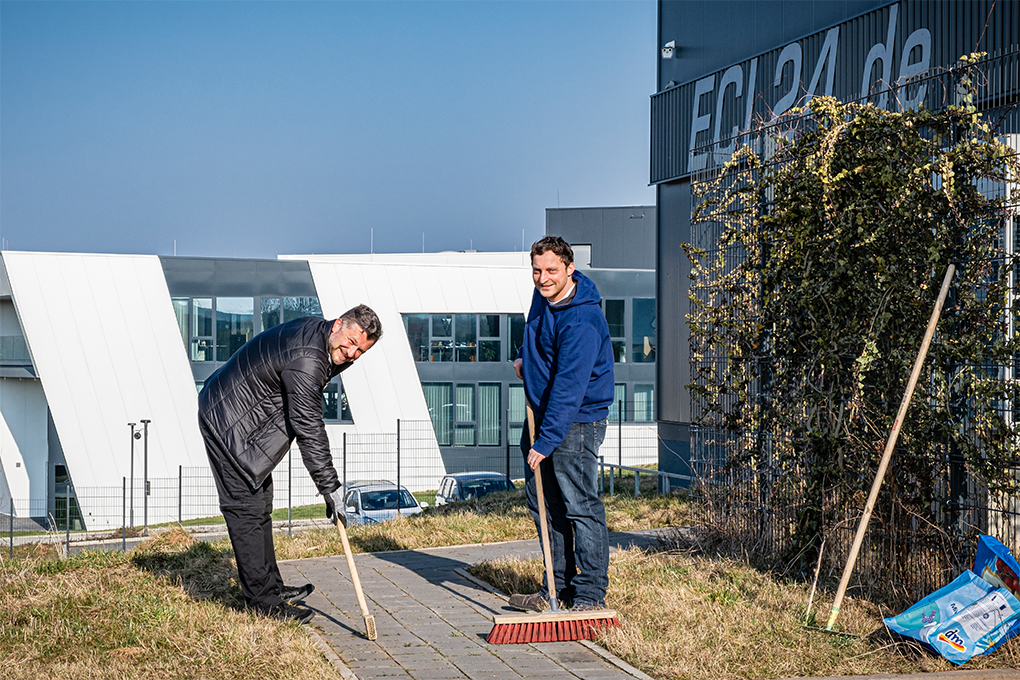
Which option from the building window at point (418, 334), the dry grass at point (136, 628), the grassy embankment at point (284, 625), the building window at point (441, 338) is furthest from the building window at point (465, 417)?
the dry grass at point (136, 628)

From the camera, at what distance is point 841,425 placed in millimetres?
5855

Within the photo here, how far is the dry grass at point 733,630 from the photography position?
14.2 ft

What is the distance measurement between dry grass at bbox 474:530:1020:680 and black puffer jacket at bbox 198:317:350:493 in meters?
1.63

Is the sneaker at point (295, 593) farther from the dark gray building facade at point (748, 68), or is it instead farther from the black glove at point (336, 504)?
the dark gray building facade at point (748, 68)

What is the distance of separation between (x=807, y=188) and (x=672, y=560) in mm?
2416

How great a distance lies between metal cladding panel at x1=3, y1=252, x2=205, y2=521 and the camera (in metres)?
23.8

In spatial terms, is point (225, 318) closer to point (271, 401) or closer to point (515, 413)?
point (515, 413)

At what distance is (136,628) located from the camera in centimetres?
470

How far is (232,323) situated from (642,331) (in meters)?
12.2

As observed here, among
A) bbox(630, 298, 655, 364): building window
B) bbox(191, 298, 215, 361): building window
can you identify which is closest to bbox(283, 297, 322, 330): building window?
bbox(191, 298, 215, 361): building window

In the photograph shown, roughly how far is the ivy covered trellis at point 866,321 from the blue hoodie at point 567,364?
1.48 meters

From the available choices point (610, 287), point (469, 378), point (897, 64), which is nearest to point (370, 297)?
point (469, 378)

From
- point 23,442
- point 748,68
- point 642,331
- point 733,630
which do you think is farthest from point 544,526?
point 642,331

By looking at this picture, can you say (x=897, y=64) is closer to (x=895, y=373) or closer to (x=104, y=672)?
(x=895, y=373)
